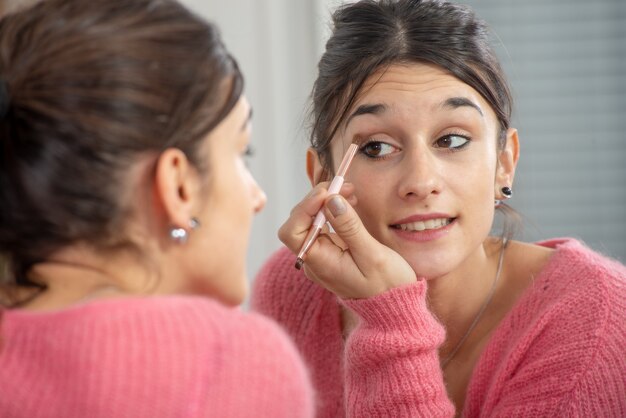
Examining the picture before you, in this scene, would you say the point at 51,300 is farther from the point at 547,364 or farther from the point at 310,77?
the point at 310,77

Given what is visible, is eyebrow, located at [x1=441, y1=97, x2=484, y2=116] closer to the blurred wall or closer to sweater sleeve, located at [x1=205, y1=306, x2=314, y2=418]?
sweater sleeve, located at [x1=205, y1=306, x2=314, y2=418]

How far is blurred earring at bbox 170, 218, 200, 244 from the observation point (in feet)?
2.97

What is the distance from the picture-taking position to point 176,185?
2.92 ft

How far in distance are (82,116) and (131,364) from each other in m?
0.24

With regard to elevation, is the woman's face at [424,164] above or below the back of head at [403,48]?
below

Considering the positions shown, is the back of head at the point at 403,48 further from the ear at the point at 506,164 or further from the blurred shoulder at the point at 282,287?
the blurred shoulder at the point at 282,287

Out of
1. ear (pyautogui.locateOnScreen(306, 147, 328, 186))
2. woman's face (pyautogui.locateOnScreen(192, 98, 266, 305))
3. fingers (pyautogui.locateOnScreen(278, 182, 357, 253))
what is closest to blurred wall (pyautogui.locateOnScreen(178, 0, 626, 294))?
ear (pyautogui.locateOnScreen(306, 147, 328, 186))

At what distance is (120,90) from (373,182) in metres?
0.57

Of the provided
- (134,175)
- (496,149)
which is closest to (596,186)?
(496,149)

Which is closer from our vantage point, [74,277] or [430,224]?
[74,277]

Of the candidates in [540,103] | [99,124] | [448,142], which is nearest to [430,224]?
[448,142]

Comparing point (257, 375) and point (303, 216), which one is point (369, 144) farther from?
point (257, 375)

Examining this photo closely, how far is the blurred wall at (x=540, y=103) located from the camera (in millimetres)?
2139

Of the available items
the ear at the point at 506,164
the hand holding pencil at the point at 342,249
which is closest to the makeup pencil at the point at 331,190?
the hand holding pencil at the point at 342,249
